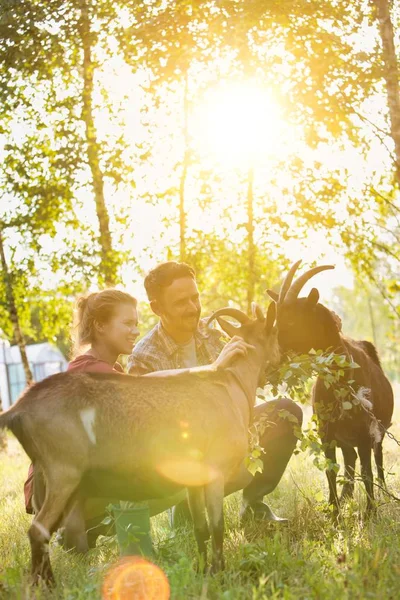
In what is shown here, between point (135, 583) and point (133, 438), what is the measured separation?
80cm

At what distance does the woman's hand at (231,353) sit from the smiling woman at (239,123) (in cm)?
343

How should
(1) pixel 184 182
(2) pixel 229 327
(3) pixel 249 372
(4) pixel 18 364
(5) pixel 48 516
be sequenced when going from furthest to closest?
(4) pixel 18 364
(1) pixel 184 182
(2) pixel 229 327
(3) pixel 249 372
(5) pixel 48 516

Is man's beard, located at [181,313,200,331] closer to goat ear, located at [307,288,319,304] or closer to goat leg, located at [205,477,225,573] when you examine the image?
goat ear, located at [307,288,319,304]

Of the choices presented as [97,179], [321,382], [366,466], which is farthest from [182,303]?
[97,179]

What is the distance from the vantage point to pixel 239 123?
1070 centimetres

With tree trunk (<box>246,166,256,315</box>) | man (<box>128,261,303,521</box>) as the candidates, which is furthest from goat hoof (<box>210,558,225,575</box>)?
tree trunk (<box>246,166,256,315</box>)

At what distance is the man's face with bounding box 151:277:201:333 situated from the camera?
626cm

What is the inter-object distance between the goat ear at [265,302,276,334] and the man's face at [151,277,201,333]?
0.85m

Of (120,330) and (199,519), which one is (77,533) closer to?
(199,519)

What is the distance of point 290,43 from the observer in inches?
298

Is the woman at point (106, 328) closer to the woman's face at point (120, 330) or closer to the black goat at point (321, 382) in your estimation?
the woman's face at point (120, 330)

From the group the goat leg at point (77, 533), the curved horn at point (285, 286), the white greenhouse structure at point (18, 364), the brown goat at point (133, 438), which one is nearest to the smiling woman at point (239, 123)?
the curved horn at point (285, 286)

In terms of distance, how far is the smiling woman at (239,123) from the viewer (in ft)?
27.1

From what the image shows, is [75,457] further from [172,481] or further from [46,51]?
[46,51]
